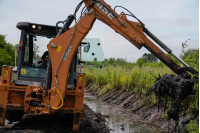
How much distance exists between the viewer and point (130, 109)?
390 inches

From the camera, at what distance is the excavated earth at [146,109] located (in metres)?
6.05

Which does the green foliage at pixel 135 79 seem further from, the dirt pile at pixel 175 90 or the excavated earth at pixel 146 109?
the dirt pile at pixel 175 90

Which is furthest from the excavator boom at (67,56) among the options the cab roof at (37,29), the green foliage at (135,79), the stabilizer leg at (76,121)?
the green foliage at (135,79)

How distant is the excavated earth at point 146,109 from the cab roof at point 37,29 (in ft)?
12.2

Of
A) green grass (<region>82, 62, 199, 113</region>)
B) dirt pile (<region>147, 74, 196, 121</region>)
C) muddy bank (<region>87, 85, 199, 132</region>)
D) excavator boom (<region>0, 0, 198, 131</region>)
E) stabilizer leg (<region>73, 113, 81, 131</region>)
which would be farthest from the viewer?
green grass (<region>82, 62, 199, 113</region>)

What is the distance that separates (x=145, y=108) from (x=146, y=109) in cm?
11

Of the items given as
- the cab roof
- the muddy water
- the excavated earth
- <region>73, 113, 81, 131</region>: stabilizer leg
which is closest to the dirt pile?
the excavated earth

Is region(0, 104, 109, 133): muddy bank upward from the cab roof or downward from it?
downward

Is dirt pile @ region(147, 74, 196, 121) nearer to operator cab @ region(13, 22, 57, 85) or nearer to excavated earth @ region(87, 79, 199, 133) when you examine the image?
excavated earth @ region(87, 79, 199, 133)

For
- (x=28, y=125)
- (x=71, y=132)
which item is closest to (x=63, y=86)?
(x=71, y=132)

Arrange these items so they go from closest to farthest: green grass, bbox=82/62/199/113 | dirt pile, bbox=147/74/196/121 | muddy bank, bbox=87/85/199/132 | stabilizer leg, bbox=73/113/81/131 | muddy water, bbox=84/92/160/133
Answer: dirt pile, bbox=147/74/196/121 < stabilizer leg, bbox=73/113/81/131 < muddy bank, bbox=87/85/199/132 < muddy water, bbox=84/92/160/133 < green grass, bbox=82/62/199/113

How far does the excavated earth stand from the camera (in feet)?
19.9

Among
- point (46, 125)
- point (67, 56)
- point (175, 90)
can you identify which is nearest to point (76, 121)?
point (46, 125)

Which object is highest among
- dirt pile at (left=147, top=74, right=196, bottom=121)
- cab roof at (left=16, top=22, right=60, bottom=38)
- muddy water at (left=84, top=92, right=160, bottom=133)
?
cab roof at (left=16, top=22, right=60, bottom=38)
